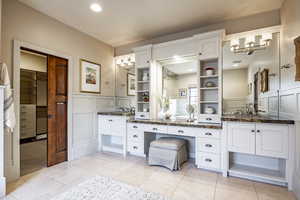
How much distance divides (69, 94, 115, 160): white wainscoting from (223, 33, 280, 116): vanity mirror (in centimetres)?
284

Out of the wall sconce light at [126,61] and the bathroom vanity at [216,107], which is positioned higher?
the wall sconce light at [126,61]

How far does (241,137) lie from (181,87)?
4.93ft

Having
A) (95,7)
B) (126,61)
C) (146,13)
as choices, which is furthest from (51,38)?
(146,13)

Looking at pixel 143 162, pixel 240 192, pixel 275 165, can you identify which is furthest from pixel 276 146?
pixel 143 162

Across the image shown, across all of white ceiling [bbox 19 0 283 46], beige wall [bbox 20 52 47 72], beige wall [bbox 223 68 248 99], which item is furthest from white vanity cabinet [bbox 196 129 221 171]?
beige wall [bbox 20 52 47 72]

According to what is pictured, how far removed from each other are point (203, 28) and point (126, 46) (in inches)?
76.6

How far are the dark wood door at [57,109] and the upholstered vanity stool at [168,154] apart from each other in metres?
1.79

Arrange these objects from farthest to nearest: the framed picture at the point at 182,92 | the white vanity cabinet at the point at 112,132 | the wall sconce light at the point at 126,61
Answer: the wall sconce light at the point at 126,61
the white vanity cabinet at the point at 112,132
the framed picture at the point at 182,92

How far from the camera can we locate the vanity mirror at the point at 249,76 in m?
2.54

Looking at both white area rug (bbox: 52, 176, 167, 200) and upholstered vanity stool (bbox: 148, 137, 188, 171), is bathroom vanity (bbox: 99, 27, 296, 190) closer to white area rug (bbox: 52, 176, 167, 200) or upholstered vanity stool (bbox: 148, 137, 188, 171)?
upholstered vanity stool (bbox: 148, 137, 188, 171)

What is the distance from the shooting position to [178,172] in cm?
253

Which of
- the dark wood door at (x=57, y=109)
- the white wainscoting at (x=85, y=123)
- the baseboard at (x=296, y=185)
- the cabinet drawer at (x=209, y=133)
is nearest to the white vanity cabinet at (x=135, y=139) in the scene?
the white wainscoting at (x=85, y=123)

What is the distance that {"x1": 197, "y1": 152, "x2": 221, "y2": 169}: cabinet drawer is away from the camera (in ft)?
8.04

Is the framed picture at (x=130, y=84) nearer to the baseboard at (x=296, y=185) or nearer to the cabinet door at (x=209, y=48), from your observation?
the cabinet door at (x=209, y=48)
